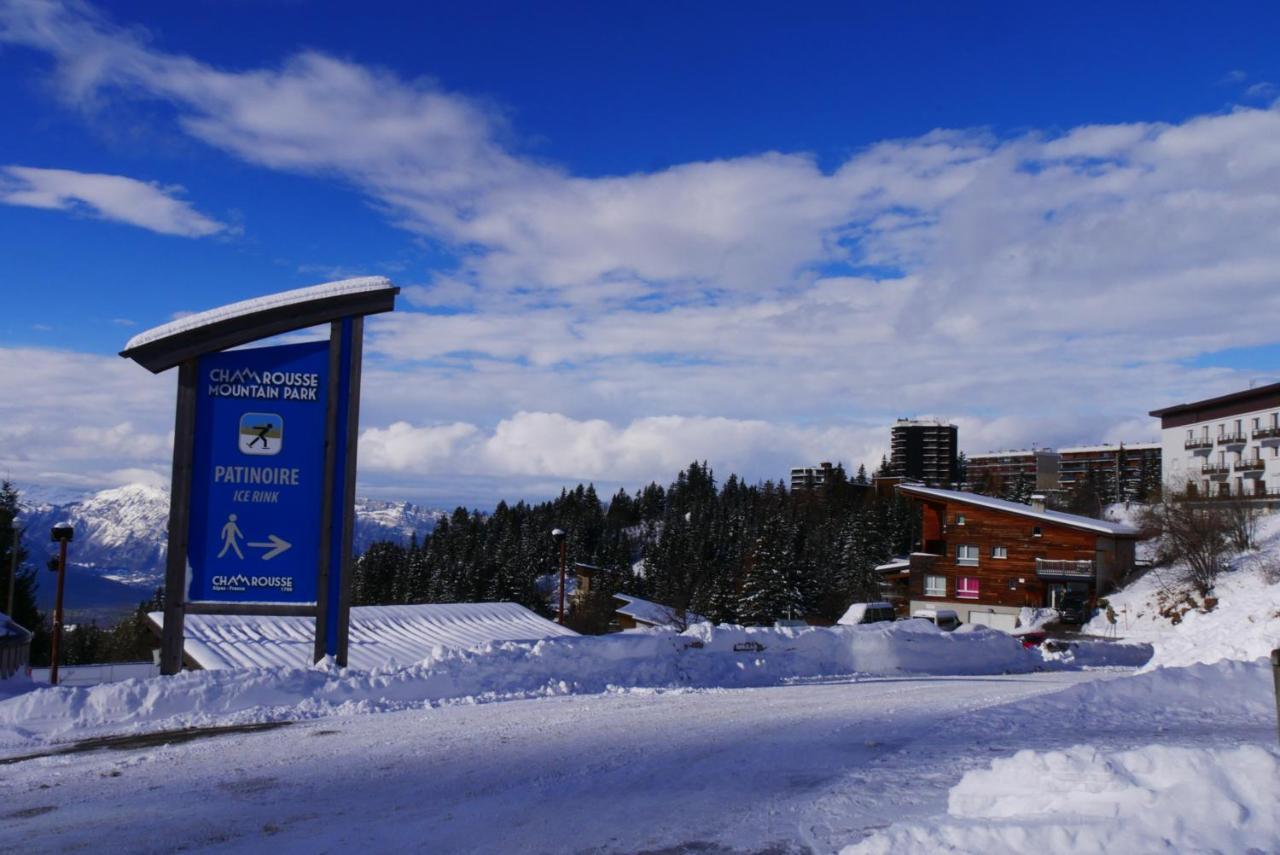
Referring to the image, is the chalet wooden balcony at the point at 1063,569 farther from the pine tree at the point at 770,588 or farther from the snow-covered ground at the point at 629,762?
the snow-covered ground at the point at 629,762

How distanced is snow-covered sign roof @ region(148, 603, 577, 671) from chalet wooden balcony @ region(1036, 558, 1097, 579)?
118ft

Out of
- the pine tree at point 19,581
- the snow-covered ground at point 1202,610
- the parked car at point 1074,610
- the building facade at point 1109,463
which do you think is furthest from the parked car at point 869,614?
the building facade at point 1109,463

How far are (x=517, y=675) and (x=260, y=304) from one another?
256 inches

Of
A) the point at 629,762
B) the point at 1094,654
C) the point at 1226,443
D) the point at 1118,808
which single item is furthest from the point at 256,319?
the point at 1226,443

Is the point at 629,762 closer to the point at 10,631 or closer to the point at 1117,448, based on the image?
the point at 10,631

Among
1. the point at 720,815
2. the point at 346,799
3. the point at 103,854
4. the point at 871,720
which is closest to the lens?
the point at 103,854

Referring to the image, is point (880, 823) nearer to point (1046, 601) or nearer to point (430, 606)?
point (430, 606)

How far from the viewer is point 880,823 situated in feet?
21.5

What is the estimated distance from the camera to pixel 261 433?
1425 cm

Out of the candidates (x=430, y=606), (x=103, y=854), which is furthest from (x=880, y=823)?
(x=430, y=606)

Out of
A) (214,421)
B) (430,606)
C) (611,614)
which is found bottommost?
(611,614)

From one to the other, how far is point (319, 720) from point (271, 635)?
13728mm

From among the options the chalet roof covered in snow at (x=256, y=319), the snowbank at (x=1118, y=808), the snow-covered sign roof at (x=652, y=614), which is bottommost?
the snow-covered sign roof at (x=652, y=614)

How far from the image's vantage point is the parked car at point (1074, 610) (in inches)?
2031
